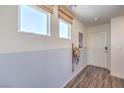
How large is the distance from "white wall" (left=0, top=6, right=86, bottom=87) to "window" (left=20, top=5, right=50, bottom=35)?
5.3 inches

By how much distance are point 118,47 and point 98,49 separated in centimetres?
187

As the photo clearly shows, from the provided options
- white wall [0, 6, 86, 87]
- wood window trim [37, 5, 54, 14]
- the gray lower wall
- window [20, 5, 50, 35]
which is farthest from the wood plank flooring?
wood window trim [37, 5, 54, 14]

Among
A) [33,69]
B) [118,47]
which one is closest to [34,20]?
[33,69]

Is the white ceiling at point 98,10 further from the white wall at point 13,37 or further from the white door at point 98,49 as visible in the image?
the white door at point 98,49

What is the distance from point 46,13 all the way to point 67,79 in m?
2.00

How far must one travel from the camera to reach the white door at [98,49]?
5.77 meters

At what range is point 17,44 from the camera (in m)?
1.64

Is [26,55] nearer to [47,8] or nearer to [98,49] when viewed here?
[47,8]

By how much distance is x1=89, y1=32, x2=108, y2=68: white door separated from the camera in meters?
5.77

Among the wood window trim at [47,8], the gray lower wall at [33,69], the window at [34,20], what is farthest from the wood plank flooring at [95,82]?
the wood window trim at [47,8]

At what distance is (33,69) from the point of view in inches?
77.9

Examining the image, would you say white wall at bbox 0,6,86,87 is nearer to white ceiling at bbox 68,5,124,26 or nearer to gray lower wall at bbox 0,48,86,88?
gray lower wall at bbox 0,48,86,88

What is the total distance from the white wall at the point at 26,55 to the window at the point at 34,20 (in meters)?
0.13
